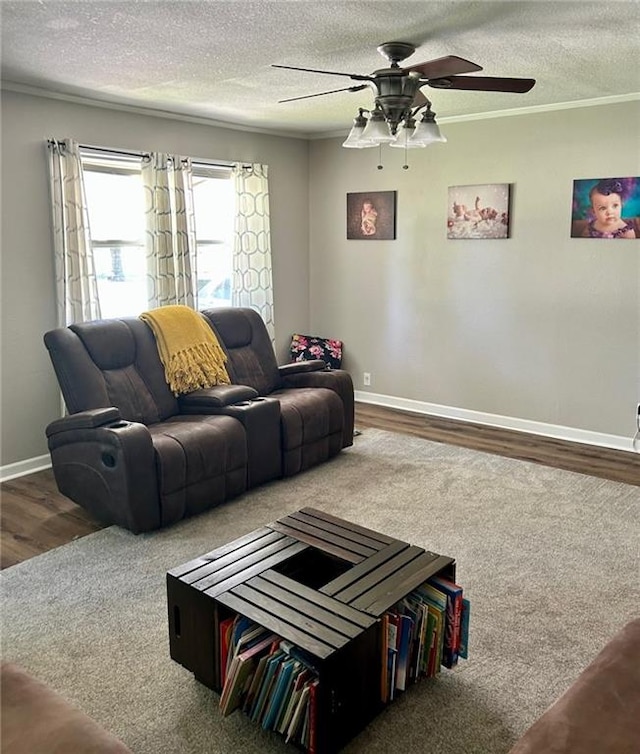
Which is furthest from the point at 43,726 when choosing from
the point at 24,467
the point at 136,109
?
the point at 136,109

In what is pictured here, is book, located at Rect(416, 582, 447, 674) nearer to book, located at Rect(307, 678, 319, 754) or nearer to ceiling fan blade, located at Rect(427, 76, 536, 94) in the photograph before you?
book, located at Rect(307, 678, 319, 754)

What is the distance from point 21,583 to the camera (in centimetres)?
291

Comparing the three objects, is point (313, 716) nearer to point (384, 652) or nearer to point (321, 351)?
point (384, 652)

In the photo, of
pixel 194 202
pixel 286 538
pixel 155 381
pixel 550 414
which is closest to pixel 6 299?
pixel 155 381

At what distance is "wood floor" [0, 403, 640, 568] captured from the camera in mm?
3381

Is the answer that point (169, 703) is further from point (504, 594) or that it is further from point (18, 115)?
point (18, 115)

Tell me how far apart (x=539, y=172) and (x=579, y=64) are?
1375 mm

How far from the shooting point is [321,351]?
6145 mm

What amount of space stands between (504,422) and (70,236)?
3.48 m

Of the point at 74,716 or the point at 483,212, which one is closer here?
the point at 74,716

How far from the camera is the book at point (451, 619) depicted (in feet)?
7.36

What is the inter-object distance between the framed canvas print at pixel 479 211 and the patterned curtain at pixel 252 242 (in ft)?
5.11

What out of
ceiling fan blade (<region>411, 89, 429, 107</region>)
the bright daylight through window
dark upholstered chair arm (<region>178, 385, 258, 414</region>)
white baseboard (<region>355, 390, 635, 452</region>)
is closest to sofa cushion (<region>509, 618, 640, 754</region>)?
ceiling fan blade (<region>411, 89, 429, 107</region>)

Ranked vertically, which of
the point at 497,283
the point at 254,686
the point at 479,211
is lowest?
the point at 254,686
